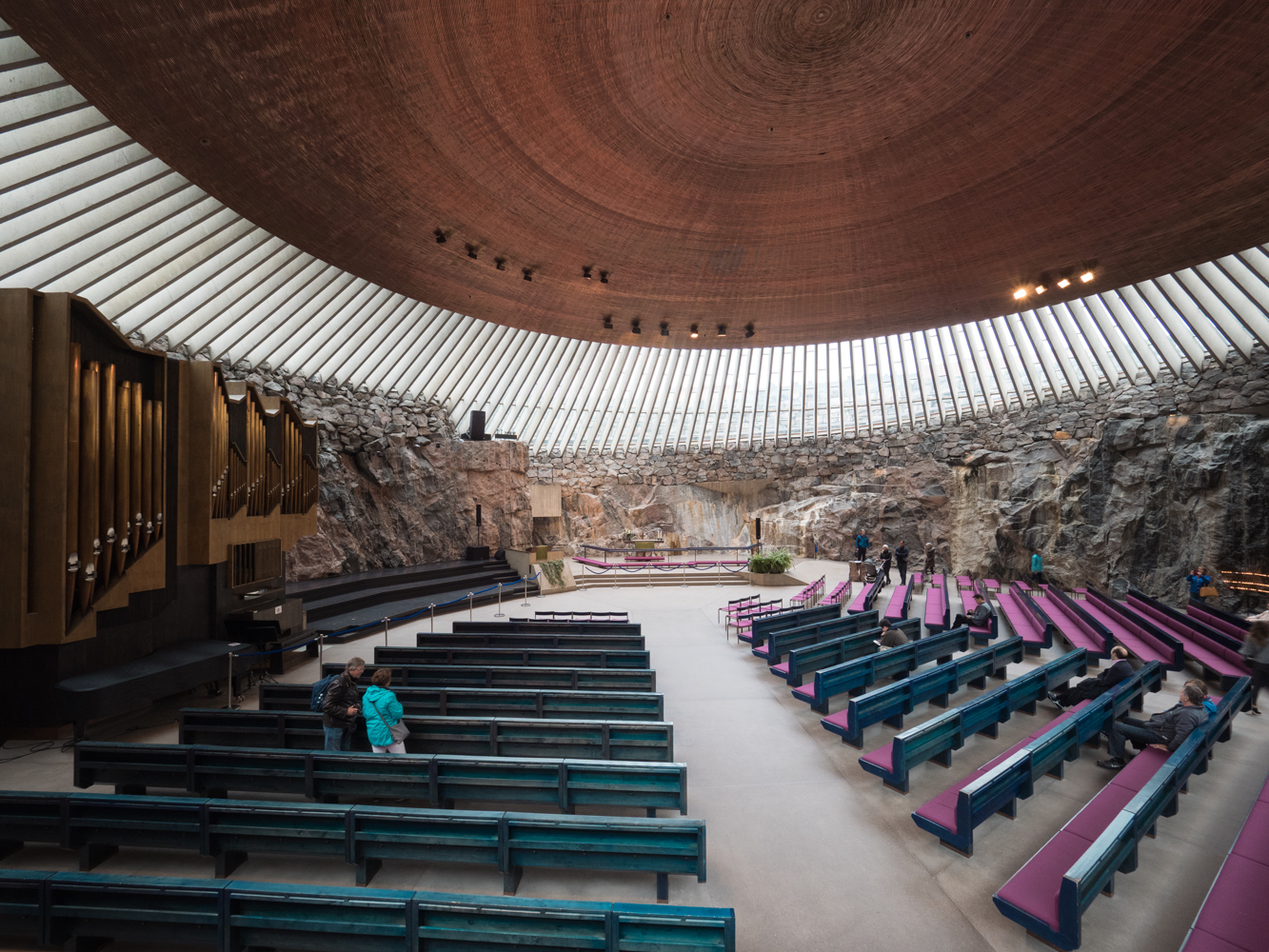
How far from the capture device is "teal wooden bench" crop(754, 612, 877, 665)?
7.54 meters

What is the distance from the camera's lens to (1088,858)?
2.64 meters

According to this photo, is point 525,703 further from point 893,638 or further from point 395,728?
point 893,638

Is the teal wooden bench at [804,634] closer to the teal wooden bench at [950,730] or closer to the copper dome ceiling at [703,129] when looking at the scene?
the teal wooden bench at [950,730]

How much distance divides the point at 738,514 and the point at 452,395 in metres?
13.0

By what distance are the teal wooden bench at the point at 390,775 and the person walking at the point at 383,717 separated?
33cm

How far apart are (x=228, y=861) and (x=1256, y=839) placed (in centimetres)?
589

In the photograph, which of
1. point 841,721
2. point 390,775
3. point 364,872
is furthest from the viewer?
point 841,721

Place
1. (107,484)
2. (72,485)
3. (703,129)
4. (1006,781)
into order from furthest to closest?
(703,129), (107,484), (72,485), (1006,781)

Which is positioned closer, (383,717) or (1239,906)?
(1239,906)

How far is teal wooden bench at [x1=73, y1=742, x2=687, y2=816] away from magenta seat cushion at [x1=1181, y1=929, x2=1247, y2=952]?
92.7 inches

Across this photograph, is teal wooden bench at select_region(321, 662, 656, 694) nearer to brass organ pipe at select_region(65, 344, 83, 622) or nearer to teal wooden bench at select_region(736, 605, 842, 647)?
brass organ pipe at select_region(65, 344, 83, 622)

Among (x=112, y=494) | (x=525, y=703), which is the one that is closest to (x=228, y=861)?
(x=525, y=703)

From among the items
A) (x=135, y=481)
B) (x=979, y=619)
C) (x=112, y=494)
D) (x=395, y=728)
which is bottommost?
(x=979, y=619)

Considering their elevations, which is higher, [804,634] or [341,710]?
[341,710]
